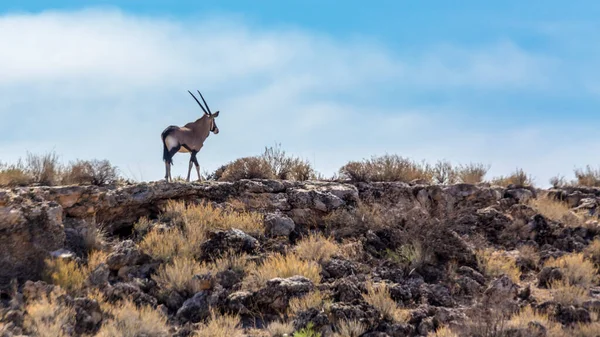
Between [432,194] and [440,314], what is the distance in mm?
5524

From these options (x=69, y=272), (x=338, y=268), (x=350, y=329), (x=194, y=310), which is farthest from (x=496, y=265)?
(x=69, y=272)

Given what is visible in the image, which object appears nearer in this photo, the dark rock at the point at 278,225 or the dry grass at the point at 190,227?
the dry grass at the point at 190,227

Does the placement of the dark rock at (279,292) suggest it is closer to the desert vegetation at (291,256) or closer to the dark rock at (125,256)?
the desert vegetation at (291,256)

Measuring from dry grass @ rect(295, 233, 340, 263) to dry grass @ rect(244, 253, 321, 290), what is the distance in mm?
541

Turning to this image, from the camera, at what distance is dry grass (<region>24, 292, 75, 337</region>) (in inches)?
357

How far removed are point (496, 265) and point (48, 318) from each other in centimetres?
779

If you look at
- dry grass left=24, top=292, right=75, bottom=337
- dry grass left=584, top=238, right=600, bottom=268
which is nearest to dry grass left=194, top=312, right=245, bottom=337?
dry grass left=24, top=292, right=75, bottom=337

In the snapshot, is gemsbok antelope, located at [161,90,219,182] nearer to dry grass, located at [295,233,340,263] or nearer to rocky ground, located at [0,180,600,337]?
rocky ground, located at [0,180,600,337]

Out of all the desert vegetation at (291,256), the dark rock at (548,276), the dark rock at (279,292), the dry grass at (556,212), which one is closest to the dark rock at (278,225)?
the desert vegetation at (291,256)

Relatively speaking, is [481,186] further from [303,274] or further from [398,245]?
[303,274]

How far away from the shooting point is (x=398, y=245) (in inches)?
539

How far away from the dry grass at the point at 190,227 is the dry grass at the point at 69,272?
102 centimetres

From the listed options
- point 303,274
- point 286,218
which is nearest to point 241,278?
point 303,274

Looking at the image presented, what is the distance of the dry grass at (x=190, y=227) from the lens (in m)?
12.1
